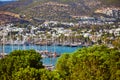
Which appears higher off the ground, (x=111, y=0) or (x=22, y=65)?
(x=22, y=65)

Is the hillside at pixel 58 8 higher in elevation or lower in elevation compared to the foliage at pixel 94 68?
lower

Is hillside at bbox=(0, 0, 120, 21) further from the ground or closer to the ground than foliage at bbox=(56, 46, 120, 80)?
closer to the ground

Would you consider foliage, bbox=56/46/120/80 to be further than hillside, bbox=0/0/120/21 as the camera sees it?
No

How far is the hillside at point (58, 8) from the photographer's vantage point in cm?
14488

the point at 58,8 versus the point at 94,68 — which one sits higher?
the point at 94,68

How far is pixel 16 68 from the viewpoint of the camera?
59.7ft

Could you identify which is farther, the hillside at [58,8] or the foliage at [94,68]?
the hillside at [58,8]

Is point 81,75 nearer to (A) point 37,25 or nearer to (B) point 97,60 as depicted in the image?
(B) point 97,60

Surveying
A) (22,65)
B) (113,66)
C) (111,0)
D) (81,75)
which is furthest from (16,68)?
(111,0)

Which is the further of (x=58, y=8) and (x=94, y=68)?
(x=58, y=8)

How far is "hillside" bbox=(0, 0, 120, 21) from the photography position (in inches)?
5704

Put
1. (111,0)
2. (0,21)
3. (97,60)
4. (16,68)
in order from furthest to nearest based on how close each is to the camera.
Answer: (111,0) → (0,21) → (97,60) → (16,68)

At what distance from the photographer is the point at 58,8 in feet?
484

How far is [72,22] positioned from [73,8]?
1040 centimetres
